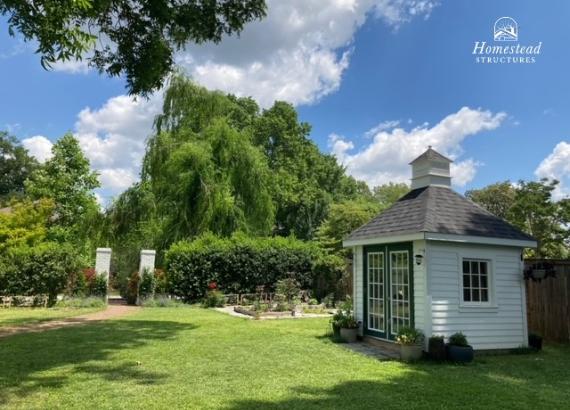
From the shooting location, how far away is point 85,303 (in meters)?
16.5

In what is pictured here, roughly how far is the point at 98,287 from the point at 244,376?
44.3 ft

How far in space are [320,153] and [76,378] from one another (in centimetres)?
3610

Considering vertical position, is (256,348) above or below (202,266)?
below

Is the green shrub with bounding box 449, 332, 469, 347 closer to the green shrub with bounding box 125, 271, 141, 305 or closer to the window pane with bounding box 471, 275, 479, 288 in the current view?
the window pane with bounding box 471, 275, 479, 288

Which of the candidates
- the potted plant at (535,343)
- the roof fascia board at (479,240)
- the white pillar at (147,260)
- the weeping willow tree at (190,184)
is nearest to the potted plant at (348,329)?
the roof fascia board at (479,240)

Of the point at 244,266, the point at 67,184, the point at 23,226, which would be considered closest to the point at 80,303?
the point at 244,266

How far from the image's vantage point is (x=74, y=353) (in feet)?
26.7

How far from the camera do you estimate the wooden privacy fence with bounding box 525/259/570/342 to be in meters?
10.3

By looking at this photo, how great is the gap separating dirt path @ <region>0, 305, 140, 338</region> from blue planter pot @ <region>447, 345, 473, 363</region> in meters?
9.61

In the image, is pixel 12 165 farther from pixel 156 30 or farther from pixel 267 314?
pixel 156 30

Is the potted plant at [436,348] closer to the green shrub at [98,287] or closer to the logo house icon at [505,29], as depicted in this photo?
the logo house icon at [505,29]

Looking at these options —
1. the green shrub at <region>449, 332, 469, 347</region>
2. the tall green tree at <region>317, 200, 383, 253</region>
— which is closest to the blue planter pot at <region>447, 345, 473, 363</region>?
the green shrub at <region>449, 332, 469, 347</region>

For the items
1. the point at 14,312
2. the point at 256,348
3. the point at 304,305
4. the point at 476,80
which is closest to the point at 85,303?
the point at 14,312

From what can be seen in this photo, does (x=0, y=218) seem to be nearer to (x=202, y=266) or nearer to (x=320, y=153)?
(x=202, y=266)
